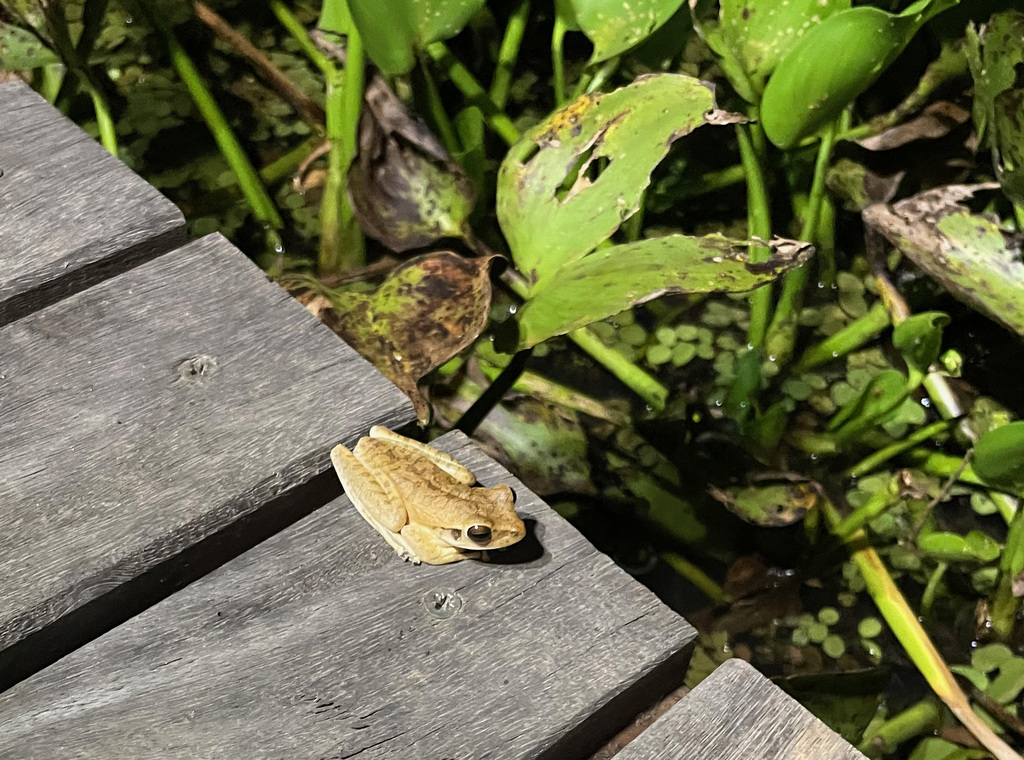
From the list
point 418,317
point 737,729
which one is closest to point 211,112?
point 418,317

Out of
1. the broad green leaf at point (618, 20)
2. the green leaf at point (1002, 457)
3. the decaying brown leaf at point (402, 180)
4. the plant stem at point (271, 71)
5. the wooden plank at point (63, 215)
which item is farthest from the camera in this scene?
the plant stem at point (271, 71)

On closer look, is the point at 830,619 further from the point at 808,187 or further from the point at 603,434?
the point at 808,187

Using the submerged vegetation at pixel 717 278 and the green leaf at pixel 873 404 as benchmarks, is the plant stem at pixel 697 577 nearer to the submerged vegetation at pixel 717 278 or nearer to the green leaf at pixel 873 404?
the submerged vegetation at pixel 717 278

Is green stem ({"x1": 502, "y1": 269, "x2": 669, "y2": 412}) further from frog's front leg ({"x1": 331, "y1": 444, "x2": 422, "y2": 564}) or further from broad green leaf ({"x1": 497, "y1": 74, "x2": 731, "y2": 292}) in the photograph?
frog's front leg ({"x1": 331, "y1": 444, "x2": 422, "y2": 564})

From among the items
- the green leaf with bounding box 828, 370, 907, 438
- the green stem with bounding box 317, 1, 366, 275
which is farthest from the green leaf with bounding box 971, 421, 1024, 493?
the green stem with bounding box 317, 1, 366, 275

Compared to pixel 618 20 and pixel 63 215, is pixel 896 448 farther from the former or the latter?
pixel 63 215

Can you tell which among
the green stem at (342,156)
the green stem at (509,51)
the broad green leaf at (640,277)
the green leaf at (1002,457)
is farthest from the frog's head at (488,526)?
the green stem at (509,51)

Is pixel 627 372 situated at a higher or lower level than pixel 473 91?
lower
